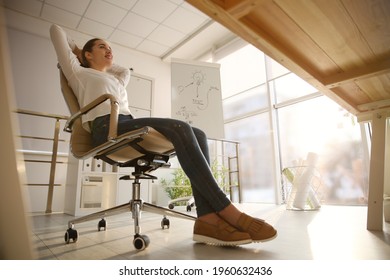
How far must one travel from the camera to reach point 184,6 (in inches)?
142

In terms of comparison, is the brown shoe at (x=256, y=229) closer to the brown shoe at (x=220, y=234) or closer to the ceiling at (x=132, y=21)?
the brown shoe at (x=220, y=234)

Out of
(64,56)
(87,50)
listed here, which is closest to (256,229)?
(64,56)

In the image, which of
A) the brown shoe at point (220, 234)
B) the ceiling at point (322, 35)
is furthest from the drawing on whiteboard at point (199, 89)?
the brown shoe at point (220, 234)

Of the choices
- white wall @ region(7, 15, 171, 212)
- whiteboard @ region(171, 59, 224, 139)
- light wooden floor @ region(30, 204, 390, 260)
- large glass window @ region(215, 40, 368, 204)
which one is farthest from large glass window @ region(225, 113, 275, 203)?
light wooden floor @ region(30, 204, 390, 260)

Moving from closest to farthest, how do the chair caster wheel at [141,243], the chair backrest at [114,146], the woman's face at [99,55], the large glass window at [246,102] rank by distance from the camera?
the chair caster wheel at [141,243], the chair backrest at [114,146], the woman's face at [99,55], the large glass window at [246,102]

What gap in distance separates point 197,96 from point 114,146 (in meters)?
2.15

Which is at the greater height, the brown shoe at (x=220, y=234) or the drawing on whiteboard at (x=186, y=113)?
the drawing on whiteboard at (x=186, y=113)

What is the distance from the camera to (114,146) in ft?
3.52

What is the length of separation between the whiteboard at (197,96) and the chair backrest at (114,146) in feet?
5.65

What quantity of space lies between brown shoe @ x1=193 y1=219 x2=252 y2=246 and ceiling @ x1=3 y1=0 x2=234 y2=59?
137 inches

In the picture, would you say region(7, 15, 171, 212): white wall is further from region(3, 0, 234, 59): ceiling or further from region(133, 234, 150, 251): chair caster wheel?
region(133, 234, 150, 251): chair caster wheel

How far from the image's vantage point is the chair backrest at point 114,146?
1070 mm
